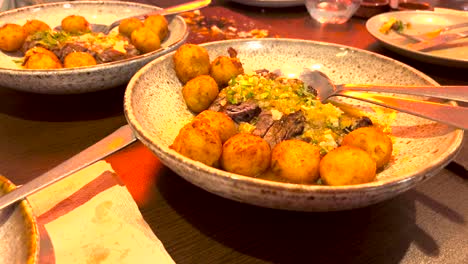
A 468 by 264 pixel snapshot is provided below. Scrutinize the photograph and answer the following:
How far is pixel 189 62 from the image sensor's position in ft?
→ 2.70

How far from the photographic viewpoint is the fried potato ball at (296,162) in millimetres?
586

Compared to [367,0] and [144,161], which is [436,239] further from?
[367,0]

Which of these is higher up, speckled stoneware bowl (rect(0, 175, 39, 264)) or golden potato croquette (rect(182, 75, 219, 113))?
speckled stoneware bowl (rect(0, 175, 39, 264))

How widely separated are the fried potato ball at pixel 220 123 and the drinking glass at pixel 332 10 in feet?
3.34

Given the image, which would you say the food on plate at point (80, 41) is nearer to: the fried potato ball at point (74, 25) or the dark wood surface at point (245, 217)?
the fried potato ball at point (74, 25)

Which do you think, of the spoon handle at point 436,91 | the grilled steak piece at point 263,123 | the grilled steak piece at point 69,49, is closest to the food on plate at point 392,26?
the spoon handle at point 436,91

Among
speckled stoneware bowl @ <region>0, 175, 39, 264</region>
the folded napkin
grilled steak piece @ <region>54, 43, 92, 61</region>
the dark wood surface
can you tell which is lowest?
the dark wood surface

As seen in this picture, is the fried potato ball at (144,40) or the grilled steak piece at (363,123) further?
the fried potato ball at (144,40)

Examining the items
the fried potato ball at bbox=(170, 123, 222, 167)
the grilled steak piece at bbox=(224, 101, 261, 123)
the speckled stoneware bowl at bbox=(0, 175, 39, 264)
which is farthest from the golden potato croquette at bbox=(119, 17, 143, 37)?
the speckled stoneware bowl at bbox=(0, 175, 39, 264)

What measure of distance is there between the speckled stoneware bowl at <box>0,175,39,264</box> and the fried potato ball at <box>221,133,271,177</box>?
0.82ft

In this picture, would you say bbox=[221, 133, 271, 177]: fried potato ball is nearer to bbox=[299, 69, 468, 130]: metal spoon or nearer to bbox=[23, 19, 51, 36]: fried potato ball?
bbox=[299, 69, 468, 130]: metal spoon

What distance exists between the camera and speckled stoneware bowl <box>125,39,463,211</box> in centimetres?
50

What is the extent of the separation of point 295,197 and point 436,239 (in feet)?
0.79

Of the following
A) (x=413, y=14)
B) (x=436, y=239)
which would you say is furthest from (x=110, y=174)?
(x=413, y=14)
